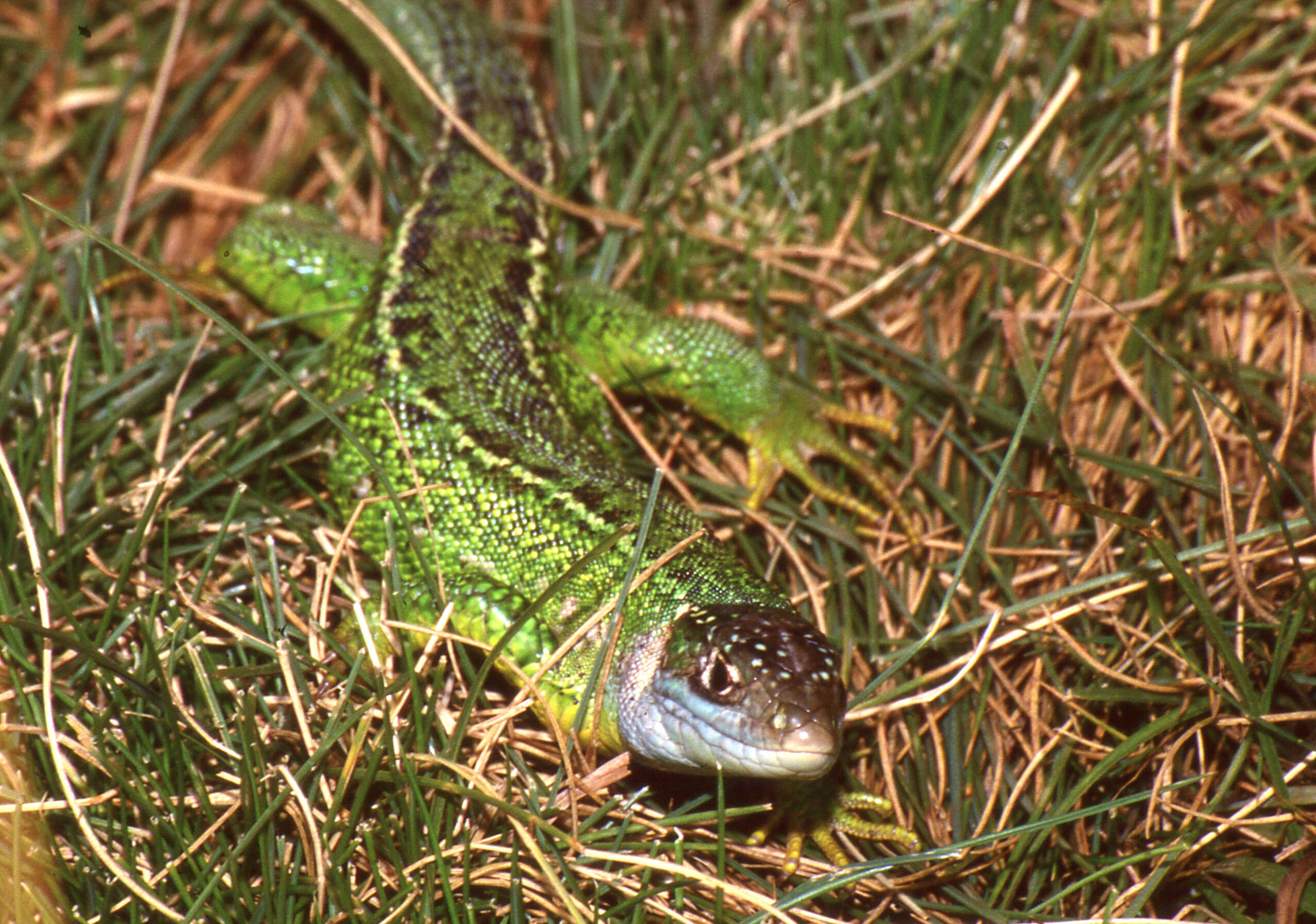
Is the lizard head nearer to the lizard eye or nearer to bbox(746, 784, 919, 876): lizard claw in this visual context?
the lizard eye

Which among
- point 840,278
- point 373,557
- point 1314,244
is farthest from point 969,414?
point 373,557

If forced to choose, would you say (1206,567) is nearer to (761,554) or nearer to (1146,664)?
(1146,664)

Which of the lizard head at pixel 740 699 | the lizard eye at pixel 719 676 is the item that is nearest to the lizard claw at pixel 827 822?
the lizard head at pixel 740 699

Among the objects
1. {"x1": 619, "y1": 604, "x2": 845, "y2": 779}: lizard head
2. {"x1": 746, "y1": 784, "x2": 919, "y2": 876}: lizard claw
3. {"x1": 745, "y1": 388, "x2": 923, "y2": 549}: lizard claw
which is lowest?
{"x1": 746, "y1": 784, "x2": 919, "y2": 876}: lizard claw

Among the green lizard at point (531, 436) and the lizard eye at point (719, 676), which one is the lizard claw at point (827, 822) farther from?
the lizard eye at point (719, 676)

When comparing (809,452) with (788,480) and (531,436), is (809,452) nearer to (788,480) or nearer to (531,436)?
(788,480)

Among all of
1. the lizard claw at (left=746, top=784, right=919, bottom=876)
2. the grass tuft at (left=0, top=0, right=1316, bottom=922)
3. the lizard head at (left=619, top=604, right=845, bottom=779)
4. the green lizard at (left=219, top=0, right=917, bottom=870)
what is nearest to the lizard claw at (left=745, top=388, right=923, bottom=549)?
the green lizard at (left=219, top=0, right=917, bottom=870)

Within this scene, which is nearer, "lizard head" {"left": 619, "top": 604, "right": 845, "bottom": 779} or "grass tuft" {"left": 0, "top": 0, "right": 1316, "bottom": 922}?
"lizard head" {"left": 619, "top": 604, "right": 845, "bottom": 779}
